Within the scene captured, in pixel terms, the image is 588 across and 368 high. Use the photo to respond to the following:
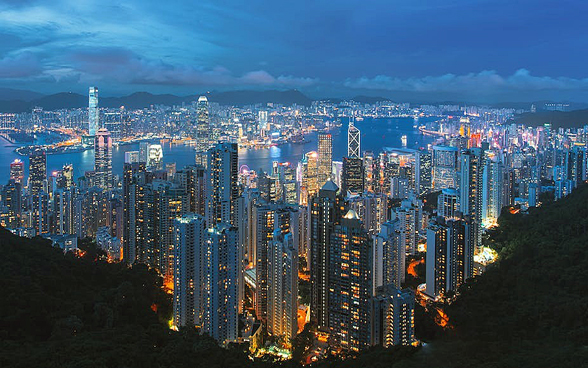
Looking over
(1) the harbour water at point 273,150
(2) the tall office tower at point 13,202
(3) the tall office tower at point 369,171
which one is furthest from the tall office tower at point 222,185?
(1) the harbour water at point 273,150

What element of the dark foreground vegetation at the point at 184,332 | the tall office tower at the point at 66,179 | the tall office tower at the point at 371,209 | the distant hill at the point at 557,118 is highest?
the distant hill at the point at 557,118

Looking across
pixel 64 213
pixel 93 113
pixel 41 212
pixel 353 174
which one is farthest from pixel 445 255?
pixel 93 113

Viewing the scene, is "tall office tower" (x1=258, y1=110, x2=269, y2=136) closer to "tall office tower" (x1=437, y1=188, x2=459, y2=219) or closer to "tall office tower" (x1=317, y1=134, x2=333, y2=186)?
"tall office tower" (x1=317, y1=134, x2=333, y2=186)

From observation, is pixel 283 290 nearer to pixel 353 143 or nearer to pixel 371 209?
pixel 371 209

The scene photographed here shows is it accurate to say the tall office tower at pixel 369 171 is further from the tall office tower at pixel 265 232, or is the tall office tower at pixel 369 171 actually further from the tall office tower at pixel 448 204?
the tall office tower at pixel 265 232

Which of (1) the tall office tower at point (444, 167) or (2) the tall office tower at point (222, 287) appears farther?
(1) the tall office tower at point (444, 167)

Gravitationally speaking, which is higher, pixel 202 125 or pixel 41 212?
pixel 202 125
